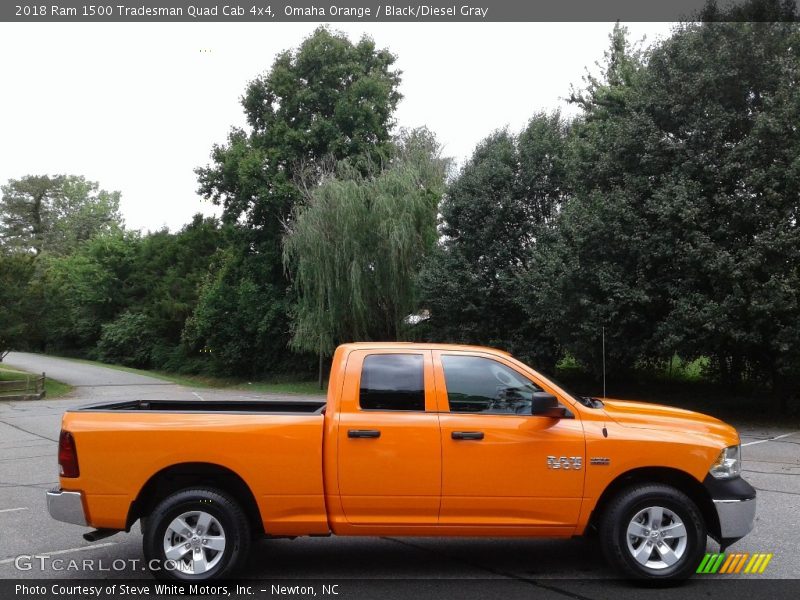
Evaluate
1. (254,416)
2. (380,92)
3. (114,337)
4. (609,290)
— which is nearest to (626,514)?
(254,416)

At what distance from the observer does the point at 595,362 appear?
1947cm

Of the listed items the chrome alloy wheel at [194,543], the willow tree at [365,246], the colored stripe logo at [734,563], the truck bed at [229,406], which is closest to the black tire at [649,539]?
the colored stripe logo at [734,563]

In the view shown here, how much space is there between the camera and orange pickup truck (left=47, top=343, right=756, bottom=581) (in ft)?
17.1

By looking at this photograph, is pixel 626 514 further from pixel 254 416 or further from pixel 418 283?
pixel 418 283

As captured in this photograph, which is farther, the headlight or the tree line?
the tree line

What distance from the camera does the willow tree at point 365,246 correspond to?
27.0 m

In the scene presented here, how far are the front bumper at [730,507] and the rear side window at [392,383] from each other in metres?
2.25

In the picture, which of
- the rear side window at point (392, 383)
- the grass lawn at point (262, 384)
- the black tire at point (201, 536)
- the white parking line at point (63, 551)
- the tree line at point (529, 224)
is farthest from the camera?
the grass lawn at point (262, 384)

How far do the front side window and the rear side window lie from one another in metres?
0.23

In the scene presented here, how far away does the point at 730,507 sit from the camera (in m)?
5.20

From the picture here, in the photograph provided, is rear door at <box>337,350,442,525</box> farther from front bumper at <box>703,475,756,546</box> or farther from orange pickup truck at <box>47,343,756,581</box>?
front bumper at <box>703,475,756,546</box>

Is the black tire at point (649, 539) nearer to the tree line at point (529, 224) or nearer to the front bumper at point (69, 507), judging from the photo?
the front bumper at point (69, 507)

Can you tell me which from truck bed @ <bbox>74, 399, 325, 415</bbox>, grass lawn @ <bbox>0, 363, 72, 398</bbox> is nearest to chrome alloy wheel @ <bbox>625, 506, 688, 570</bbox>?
truck bed @ <bbox>74, 399, 325, 415</bbox>

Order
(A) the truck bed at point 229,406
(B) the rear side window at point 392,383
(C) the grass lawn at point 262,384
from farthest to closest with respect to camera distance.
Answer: (C) the grass lawn at point 262,384
(A) the truck bed at point 229,406
(B) the rear side window at point 392,383
